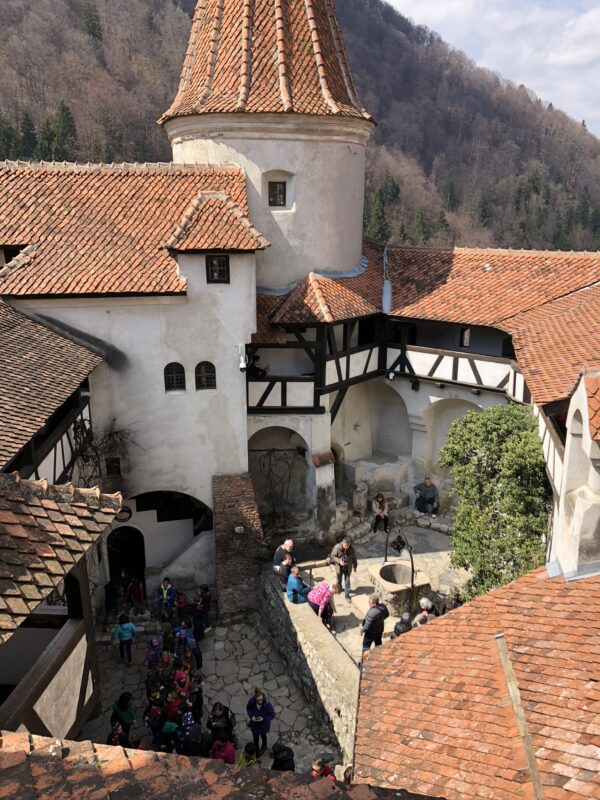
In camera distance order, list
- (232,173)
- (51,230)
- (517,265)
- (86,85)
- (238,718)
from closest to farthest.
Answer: (238,718), (51,230), (232,173), (517,265), (86,85)

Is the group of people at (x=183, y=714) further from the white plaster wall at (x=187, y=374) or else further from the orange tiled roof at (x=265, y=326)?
the orange tiled roof at (x=265, y=326)

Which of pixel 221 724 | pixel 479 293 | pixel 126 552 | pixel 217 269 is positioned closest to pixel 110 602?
pixel 126 552

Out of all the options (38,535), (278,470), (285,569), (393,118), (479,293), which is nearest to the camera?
(38,535)

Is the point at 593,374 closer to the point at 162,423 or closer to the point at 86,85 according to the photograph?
the point at 162,423

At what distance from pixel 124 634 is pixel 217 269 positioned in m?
8.10

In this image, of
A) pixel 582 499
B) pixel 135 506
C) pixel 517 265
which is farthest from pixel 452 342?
pixel 582 499

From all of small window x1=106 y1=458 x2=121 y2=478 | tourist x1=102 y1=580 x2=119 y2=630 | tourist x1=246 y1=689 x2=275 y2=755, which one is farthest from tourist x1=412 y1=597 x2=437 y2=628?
small window x1=106 y1=458 x2=121 y2=478

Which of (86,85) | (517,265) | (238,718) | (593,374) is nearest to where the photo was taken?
(593,374)

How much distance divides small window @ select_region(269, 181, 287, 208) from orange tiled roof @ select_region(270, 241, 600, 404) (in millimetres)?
2031

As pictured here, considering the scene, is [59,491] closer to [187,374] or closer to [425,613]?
[425,613]

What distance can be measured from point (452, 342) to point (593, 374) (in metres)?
10.6

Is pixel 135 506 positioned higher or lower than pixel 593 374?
lower

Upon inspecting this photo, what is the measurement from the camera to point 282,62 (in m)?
17.0

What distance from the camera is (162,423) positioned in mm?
16203
